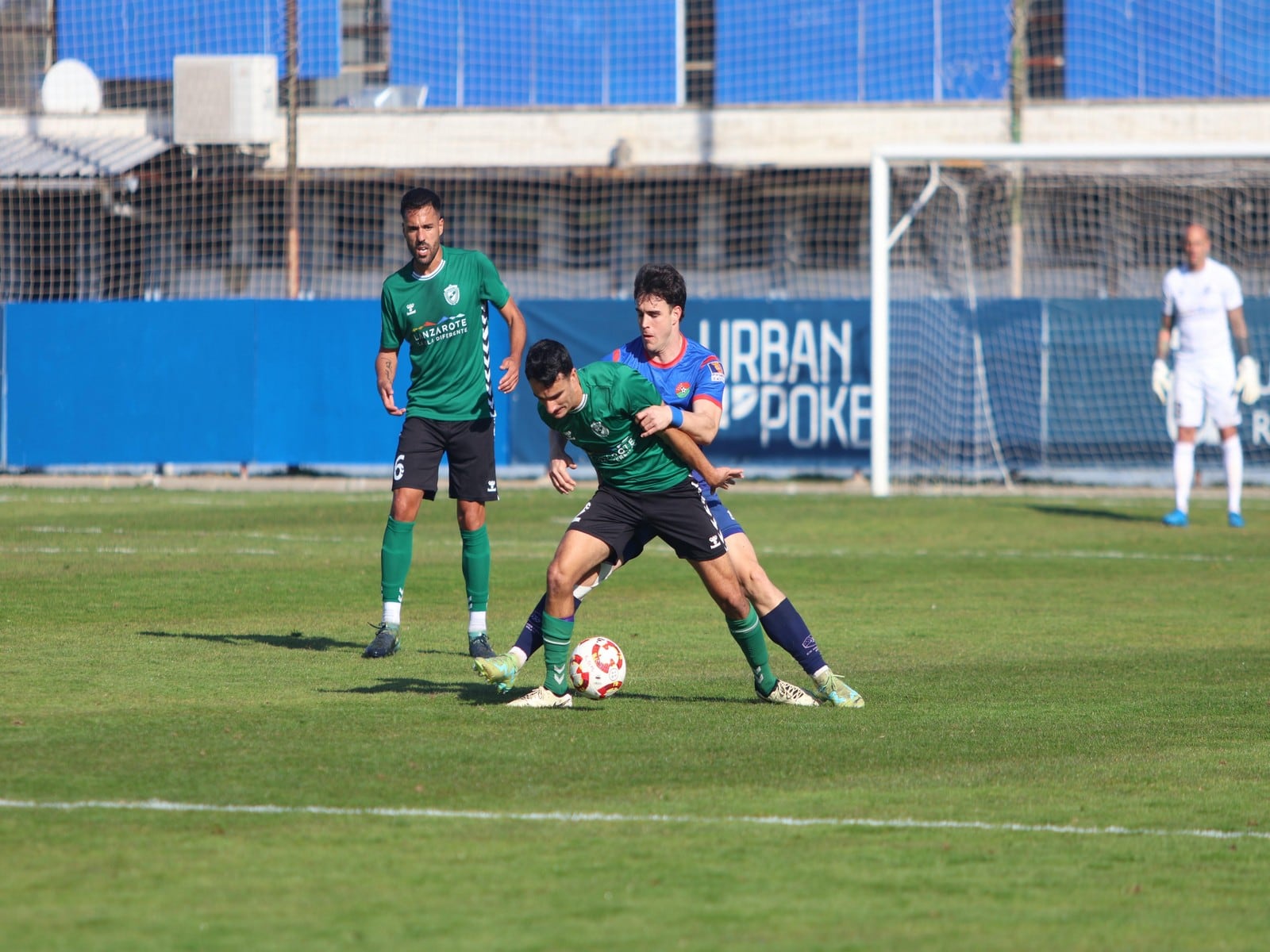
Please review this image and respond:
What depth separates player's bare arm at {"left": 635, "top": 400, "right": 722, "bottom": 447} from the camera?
724 centimetres

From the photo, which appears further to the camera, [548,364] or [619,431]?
[619,431]

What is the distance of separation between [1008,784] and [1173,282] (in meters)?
11.3

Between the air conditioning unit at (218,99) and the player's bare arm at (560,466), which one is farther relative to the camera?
the air conditioning unit at (218,99)

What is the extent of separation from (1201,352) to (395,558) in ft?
32.9

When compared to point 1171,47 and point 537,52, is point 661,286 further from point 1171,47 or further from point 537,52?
point 1171,47

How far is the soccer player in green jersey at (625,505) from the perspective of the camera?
7.34 m

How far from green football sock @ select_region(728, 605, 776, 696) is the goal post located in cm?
1207

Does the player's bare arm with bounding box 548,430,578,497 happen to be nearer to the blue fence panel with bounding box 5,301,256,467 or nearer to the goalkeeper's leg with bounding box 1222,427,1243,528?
the goalkeeper's leg with bounding box 1222,427,1243,528

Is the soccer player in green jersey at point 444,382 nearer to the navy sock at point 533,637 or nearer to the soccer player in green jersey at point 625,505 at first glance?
the navy sock at point 533,637

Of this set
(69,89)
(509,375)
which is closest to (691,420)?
(509,375)

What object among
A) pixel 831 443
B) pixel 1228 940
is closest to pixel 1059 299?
pixel 831 443

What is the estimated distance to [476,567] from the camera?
948 centimetres

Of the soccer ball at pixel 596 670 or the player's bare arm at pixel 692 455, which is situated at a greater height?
the player's bare arm at pixel 692 455

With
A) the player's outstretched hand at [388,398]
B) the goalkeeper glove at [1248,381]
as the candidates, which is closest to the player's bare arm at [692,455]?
the player's outstretched hand at [388,398]
